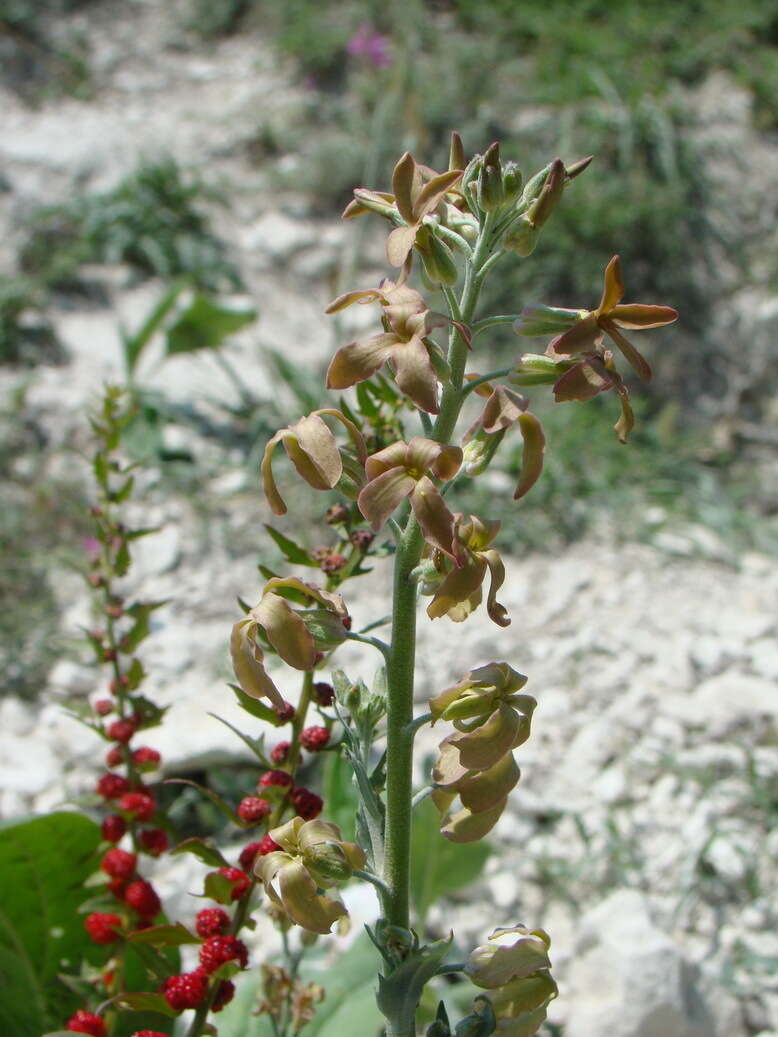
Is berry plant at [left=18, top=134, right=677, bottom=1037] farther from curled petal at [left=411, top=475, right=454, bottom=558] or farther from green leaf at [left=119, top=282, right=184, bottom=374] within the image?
green leaf at [left=119, top=282, right=184, bottom=374]

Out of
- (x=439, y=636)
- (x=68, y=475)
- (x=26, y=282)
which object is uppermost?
(x=26, y=282)

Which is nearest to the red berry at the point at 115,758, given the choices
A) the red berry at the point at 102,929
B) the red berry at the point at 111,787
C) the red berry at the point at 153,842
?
the red berry at the point at 111,787

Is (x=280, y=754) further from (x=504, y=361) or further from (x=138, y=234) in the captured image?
(x=138, y=234)

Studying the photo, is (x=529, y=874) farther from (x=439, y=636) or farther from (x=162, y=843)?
(x=162, y=843)

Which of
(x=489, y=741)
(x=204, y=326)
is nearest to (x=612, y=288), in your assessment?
(x=489, y=741)

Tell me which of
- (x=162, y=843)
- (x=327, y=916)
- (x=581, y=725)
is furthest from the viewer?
(x=581, y=725)

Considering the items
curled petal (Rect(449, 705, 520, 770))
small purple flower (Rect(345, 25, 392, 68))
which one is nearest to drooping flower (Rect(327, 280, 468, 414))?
curled petal (Rect(449, 705, 520, 770))

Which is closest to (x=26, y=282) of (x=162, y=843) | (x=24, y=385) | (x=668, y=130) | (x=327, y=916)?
(x=24, y=385)
